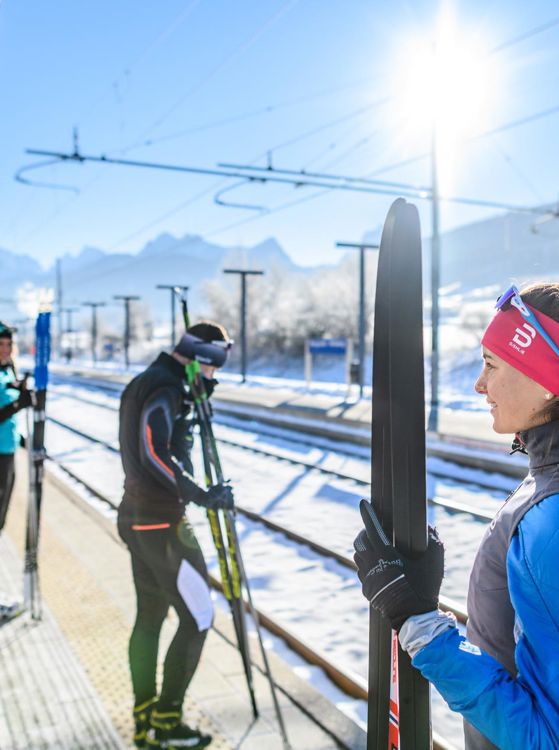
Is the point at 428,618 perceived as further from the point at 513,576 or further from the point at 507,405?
the point at 507,405

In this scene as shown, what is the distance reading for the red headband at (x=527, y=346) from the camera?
1.49 m

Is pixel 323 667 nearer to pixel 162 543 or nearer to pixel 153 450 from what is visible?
pixel 162 543

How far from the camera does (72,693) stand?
12.1 feet

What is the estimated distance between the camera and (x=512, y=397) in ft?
5.10

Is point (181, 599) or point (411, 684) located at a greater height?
point (411, 684)

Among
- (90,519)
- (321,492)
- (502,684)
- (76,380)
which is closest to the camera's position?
(502,684)

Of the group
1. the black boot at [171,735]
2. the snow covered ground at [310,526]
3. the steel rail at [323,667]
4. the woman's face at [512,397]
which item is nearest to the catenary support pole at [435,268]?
the snow covered ground at [310,526]

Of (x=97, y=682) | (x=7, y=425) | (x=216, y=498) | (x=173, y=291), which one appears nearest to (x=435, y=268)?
(x=7, y=425)

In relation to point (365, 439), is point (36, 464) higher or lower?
higher

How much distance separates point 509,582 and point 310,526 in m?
7.11

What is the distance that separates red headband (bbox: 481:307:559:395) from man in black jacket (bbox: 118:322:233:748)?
2026 millimetres

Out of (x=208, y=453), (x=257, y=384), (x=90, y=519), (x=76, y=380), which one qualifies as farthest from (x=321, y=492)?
(x=76, y=380)

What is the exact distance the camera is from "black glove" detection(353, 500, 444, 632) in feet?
5.03

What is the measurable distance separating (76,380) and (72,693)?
38251mm
